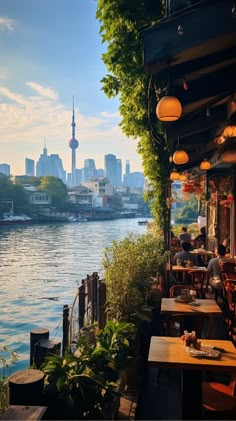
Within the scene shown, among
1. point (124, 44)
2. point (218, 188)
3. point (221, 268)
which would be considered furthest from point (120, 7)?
point (218, 188)

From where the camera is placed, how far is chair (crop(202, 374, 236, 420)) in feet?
10.3

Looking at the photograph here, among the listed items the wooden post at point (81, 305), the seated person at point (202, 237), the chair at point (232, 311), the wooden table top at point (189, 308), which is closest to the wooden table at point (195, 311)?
the wooden table top at point (189, 308)

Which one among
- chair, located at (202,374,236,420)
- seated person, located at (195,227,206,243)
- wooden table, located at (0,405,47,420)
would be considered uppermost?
seated person, located at (195,227,206,243)

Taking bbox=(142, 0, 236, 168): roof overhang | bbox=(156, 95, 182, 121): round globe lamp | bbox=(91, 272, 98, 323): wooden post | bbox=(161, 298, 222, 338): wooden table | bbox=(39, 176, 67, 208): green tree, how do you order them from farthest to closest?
bbox=(39, 176, 67, 208): green tree
bbox=(91, 272, 98, 323): wooden post
bbox=(161, 298, 222, 338): wooden table
bbox=(156, 95, 182, 121): round globe lamp
bbox=(142, 0, 236, 168): roof overhang

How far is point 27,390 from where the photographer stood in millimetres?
2795

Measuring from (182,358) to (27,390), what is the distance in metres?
1.36

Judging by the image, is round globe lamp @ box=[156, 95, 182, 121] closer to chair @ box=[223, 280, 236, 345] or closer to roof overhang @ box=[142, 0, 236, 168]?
roof overhang @ box=[142, 0, 236, 168]

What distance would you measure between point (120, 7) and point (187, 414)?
17.8 ft

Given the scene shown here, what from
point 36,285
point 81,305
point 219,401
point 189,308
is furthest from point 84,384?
point 36,285

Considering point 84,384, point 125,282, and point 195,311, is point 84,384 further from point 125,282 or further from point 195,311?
point 195,311

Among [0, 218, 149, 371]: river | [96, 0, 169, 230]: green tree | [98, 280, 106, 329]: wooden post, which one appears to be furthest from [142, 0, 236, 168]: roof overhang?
[0, 218, 149, 371]: river

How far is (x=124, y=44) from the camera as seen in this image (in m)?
6.04

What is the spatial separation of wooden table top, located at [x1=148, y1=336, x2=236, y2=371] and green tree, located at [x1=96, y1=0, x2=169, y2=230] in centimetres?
371

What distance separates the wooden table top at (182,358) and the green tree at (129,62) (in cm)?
371
